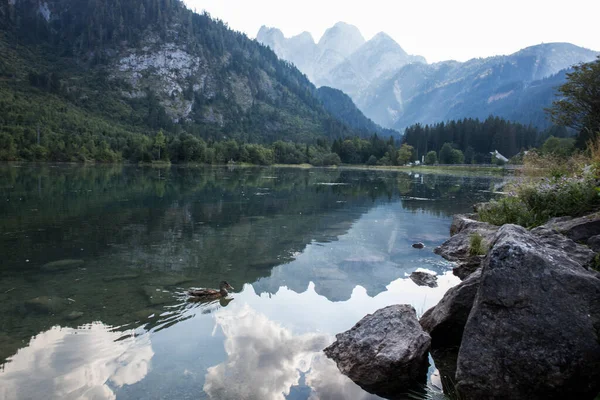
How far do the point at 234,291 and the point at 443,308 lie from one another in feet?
21.6

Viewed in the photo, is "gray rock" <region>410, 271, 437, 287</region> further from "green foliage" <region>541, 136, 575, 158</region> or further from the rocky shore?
"green foliage" <region>541, 136, 575, 158</region>

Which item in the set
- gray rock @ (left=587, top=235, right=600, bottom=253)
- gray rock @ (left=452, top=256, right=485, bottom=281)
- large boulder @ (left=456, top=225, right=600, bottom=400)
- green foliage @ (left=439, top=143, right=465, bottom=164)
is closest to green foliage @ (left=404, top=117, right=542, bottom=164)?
green foliage @ (left=439, top=143, right=465, bottom=164)

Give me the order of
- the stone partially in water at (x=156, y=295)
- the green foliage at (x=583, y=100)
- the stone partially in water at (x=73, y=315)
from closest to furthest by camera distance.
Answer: the stone partially in water at (x=73, y=315)
the stone partially in water at (x=156, y=295)
the green foliage at (x=583, y=100)

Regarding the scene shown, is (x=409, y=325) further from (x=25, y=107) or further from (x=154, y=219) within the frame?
(x=25, y=107)

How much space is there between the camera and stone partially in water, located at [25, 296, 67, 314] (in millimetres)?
10414

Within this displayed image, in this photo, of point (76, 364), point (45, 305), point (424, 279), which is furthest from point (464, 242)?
point (45, 305)

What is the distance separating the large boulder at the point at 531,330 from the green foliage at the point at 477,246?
9.22 meters

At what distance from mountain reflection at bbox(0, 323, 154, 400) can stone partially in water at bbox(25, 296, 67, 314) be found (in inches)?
46.3

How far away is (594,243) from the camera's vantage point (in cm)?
901

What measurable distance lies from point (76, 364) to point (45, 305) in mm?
3526

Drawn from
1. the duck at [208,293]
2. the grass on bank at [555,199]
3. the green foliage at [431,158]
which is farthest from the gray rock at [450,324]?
the green foliage at [431,158]

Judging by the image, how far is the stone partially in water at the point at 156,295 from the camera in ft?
37.3

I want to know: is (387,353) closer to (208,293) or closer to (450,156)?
(208,293)

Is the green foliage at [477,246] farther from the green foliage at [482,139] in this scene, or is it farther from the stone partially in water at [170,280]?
the green foliage at [482,139]
